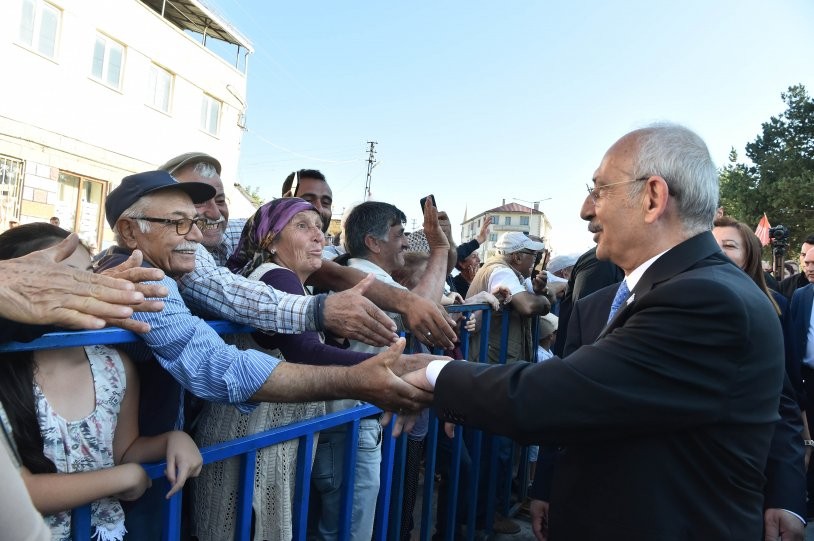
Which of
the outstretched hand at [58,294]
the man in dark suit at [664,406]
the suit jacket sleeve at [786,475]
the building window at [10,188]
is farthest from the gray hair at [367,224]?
the building window at [10,188]

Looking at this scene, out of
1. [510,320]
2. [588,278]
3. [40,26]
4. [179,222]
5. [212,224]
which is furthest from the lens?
[40,26]

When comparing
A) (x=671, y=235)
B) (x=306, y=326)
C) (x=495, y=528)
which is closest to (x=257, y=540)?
(x=306, y=326)

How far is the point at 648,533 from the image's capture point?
1507 millimetres

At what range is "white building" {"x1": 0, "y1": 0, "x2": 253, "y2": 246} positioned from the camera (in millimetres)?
12312

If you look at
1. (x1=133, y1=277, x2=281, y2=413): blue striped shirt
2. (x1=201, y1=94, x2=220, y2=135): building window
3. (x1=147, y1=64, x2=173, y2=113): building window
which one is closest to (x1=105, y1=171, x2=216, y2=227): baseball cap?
(x1=133, y1=277, x2=281, y2=413): blue striped shirt

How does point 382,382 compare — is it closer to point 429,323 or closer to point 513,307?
point 429,323

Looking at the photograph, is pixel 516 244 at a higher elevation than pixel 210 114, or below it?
below

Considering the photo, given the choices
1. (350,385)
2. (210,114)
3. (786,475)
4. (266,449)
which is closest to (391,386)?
(350,385)

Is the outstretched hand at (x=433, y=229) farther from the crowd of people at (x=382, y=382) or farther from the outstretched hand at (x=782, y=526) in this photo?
the outstretched hand at (x=782, y=526)

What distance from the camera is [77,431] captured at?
4.74 feet

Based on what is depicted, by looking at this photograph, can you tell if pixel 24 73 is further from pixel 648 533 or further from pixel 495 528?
pixel 648 533

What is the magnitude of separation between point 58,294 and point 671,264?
1.75 metres

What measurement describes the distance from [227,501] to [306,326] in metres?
0.70

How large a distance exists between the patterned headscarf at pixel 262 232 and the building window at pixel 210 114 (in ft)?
61.1
